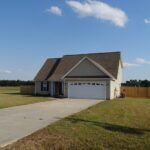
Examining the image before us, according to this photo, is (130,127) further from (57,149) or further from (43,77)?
(43,77)

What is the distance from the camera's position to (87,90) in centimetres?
3266

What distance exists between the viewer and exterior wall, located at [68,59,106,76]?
3303cm

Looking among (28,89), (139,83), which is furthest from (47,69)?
(139,83)

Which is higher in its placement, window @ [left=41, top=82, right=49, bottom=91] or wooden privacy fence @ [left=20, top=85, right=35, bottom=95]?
window @ [left=41, top=82, right=49, bottom=91]

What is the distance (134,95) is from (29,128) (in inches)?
1085

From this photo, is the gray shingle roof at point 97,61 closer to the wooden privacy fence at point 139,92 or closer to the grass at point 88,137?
the wooden privacy fence at point 139,92

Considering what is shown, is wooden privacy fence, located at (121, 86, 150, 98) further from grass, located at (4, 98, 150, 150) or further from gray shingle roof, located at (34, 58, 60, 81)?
grass, located at (4, 98, 150, 150)

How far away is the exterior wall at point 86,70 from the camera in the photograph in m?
33.0

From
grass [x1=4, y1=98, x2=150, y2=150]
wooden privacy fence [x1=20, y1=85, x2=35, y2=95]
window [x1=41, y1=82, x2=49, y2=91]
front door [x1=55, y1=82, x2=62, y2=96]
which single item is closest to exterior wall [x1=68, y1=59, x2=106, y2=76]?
front door [x1=55, y1=82, x2=62, y2=96]

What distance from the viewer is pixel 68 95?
33875 mm

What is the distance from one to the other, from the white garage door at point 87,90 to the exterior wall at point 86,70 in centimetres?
125

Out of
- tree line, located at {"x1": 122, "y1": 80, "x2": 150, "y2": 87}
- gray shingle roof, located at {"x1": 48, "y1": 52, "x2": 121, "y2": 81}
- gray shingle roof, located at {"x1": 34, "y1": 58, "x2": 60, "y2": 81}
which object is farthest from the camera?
tree line, located at {"x1": 122, "y1": 80, "x2": 150, "y2": 87}

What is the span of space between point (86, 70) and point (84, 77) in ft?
3.31

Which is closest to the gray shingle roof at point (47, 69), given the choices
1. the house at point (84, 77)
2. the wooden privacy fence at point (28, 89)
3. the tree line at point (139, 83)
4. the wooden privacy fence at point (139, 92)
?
the house at point (84, 77)
